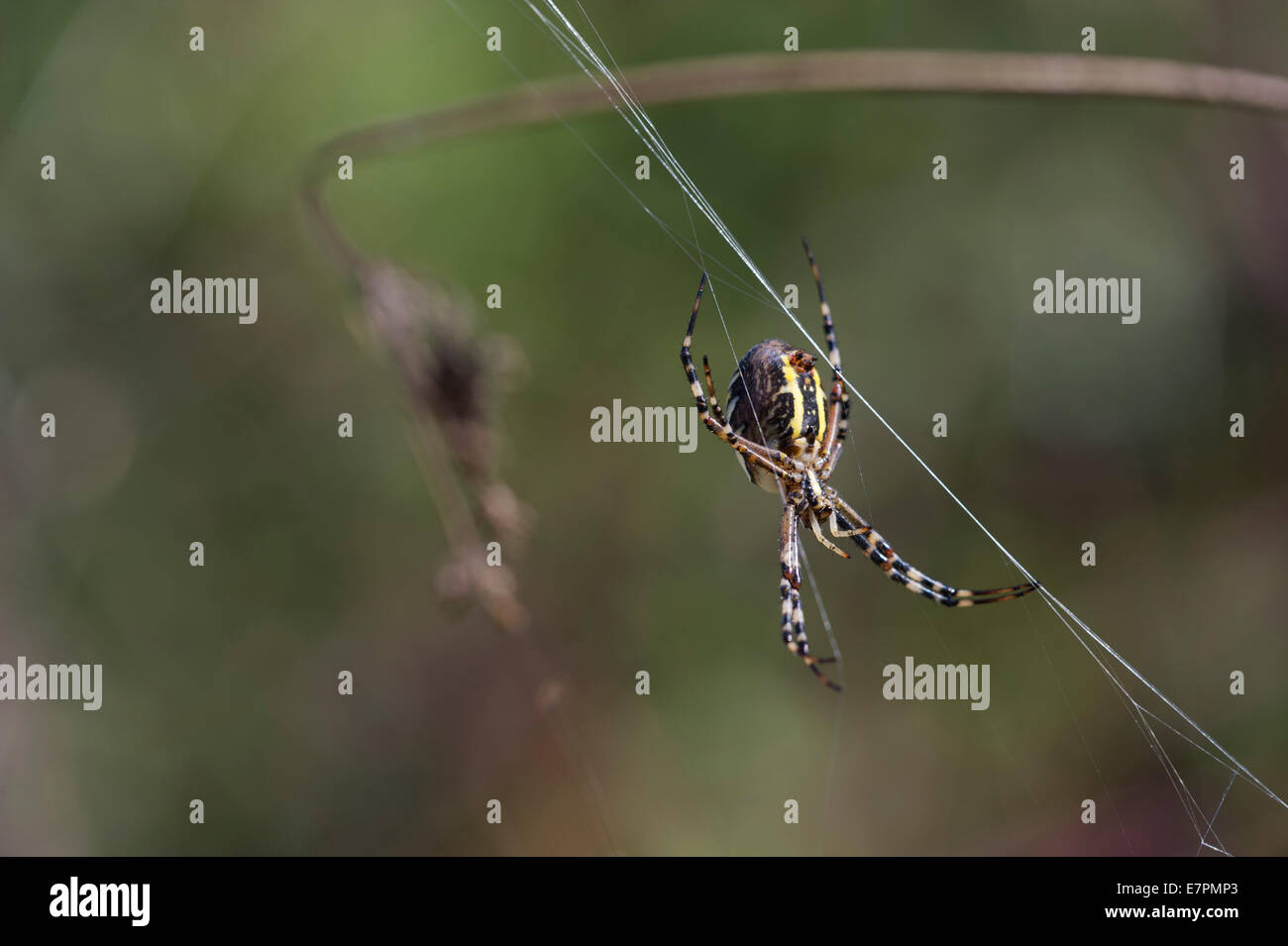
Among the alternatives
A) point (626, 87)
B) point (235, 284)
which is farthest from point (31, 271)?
point (626, 87)

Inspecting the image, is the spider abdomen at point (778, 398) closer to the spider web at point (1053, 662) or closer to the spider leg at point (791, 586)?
the spider leg at point (791, 586)

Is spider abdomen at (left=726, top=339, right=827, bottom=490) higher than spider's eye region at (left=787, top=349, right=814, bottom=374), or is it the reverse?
spider's eye region at (left=787, top=349, right=814, bottom=374)

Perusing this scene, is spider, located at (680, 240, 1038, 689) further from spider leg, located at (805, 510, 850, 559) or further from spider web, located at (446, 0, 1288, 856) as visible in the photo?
spider web, located at (446, 0, 1288, 856)

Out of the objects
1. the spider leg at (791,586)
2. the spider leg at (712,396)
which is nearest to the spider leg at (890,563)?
the spider leg at (791,586)

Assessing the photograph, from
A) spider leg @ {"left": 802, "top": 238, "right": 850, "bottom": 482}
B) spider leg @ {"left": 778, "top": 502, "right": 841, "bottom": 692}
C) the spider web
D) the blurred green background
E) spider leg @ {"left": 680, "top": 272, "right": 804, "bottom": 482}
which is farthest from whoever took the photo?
the blurred green background

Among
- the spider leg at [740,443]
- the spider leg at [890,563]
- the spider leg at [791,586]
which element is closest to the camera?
the spider leg at [740,443]

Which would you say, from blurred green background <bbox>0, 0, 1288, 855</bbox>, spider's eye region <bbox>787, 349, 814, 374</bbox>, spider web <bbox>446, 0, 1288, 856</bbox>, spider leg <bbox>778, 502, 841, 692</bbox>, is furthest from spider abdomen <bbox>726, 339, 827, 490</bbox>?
blurred green background <bbox>0, 0, 1288, 855</bbox>

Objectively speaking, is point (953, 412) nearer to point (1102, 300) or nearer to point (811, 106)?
point (1102, 300)
